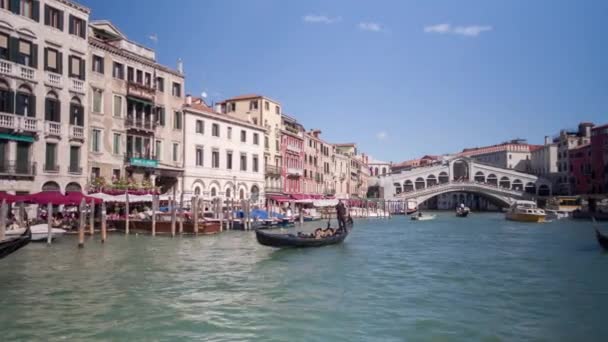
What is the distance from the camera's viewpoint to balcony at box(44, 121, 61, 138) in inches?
794

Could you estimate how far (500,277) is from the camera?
1144cm

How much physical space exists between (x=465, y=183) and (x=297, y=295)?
151ft

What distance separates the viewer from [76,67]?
21547 millimetres

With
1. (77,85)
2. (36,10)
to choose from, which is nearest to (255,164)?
(77,85)

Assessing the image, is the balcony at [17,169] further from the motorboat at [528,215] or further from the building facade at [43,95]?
the motorboat at [528,215]

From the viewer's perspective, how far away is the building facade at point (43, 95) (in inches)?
744

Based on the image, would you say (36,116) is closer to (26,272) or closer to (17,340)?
(26,272)

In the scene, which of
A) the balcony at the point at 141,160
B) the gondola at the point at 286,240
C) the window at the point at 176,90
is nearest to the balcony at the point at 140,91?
the window at the point at 176,90

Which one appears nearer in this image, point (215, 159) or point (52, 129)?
point (52, 129)

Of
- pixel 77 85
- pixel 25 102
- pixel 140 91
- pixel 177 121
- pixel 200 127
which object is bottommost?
pixel 25 102

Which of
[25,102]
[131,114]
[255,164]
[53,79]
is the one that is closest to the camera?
[25,102]

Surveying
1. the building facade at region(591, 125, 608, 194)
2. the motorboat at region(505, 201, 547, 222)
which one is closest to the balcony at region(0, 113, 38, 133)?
the motorboat at region(505, 201, 547, 222)

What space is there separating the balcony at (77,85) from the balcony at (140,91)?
2465 mm

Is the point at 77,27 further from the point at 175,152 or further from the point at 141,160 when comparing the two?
the point at 175,152
